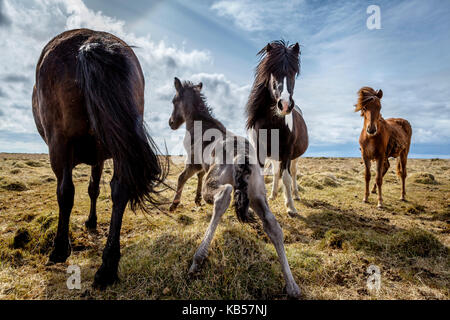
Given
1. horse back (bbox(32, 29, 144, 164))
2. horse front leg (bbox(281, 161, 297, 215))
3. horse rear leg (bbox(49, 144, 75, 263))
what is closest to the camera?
horse back (bbox(32, 29, 144, 164))

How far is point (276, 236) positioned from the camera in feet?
8.39

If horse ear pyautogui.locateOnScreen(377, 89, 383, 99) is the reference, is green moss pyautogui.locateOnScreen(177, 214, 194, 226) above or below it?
below

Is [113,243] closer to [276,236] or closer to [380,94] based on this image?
[276,236]

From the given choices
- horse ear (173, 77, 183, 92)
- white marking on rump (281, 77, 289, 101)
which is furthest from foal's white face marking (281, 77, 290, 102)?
horse ear (173, 77, 183, 92)

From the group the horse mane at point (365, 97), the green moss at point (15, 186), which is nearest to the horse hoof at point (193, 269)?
the horse mane at point (365, 97)

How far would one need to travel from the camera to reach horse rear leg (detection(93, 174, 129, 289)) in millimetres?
2387

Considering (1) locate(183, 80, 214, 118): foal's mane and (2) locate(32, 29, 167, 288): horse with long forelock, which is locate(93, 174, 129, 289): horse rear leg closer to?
(2) locate(32, 29, 167, 288): horse with long forelock

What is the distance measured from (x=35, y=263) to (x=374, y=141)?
837 centimetres

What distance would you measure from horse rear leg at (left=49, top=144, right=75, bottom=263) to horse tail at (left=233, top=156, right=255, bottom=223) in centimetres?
197

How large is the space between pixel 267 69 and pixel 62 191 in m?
3.98

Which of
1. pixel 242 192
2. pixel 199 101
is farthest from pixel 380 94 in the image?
pixel 242 192

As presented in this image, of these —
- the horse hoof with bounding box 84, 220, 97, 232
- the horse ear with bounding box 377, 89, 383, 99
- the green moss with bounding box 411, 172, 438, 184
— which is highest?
the horse ear with bounding box 377, 89, 383, 99

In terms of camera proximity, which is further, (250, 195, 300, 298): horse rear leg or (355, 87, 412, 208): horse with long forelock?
(355, 87, 412, 208): horse with long forelock
